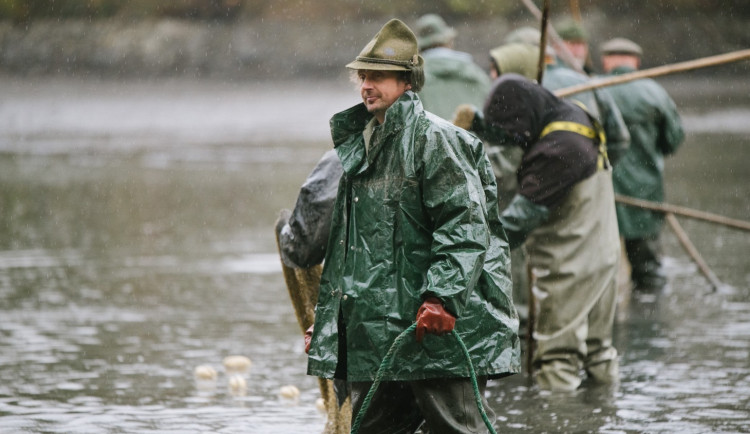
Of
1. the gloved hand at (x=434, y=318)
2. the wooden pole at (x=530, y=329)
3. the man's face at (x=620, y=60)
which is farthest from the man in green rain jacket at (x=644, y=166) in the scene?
the gloved hand at (x=434, y=318)

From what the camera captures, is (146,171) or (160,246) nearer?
(160,246)

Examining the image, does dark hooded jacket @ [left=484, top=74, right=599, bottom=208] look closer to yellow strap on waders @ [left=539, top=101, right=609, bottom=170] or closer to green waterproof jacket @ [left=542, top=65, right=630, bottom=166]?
yellow strap on waders @ [left=539, top=101, right=609, bottom=170]

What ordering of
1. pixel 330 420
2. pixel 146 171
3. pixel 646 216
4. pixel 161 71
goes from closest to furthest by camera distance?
pixel 330 420, pixel 646 216, pixel 146 171, pixel 161 71

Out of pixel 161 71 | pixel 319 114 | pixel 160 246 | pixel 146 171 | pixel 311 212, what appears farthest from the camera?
pixel 161 71

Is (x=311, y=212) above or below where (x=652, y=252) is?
above

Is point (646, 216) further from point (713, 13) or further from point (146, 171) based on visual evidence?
point (713, 13)

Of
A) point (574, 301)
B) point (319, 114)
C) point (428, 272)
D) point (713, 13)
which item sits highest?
point (713, 13)

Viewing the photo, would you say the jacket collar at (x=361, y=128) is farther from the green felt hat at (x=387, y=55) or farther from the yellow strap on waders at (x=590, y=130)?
the yellow strap on waders at (x=590, y=130)

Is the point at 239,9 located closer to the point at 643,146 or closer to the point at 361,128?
the point at 643,146

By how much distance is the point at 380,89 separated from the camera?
430cm

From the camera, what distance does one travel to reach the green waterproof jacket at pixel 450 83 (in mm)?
8508

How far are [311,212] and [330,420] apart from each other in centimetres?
99

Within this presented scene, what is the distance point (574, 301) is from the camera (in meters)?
6.38

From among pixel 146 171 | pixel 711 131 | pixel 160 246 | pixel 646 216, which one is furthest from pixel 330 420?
pixel 711 131
